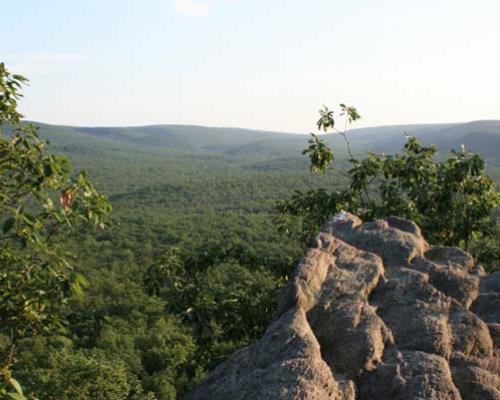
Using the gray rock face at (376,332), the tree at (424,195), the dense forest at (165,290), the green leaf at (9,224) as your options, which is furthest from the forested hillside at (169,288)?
the gray rock face at (376,332)

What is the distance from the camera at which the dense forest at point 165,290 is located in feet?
32.6

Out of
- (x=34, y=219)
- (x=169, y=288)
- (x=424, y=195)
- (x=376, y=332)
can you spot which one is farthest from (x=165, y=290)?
(x=376, y=332)

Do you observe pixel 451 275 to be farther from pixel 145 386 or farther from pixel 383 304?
pixel 145 386

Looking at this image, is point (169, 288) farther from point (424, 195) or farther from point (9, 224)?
point (424, 195)

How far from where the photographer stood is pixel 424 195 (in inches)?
505

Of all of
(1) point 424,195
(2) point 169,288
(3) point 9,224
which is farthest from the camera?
(1) point 424,195

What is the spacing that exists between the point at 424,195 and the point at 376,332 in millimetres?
6930

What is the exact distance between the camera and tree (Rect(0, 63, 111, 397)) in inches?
291

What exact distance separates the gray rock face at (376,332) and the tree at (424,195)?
3.93 meters

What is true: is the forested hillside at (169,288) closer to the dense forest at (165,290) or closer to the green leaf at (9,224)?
the dense forest at (165,290)

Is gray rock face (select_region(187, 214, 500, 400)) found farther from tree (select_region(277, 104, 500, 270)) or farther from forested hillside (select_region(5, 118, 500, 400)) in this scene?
tree (select_region(277, 104, 500, 270))

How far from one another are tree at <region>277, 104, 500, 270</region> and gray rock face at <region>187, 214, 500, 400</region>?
393 centimetres

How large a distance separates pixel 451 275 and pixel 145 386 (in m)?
39.2

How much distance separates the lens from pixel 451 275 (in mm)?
7898
